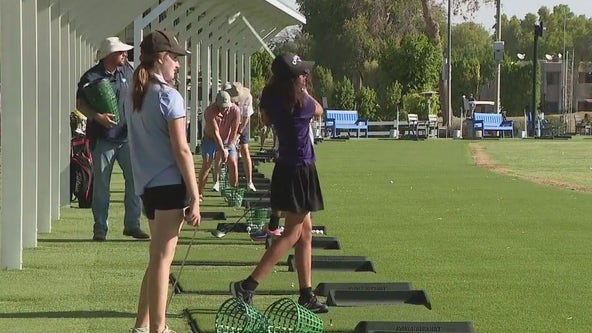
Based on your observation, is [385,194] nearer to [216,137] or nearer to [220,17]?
[216,137]

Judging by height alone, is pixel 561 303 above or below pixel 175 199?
below

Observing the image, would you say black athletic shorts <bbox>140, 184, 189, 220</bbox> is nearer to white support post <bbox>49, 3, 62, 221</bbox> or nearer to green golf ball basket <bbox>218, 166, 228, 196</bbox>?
white support post <bbox>49, 3, 62, 221</bbox>

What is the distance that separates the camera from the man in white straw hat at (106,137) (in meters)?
14.2

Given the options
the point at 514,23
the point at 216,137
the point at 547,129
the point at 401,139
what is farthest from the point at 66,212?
the point at 514,23

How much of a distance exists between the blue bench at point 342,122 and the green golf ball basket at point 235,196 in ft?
131

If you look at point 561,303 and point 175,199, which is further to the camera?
point 561,303

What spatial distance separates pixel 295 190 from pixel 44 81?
5.81 metres

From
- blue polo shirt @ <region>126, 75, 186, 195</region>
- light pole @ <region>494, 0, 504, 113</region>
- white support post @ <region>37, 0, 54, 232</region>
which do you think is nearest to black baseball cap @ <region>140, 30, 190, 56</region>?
blue polo shirt @ <region>126, 75, 186, 195</region>

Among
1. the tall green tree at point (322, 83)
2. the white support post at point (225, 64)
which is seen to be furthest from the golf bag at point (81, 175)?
the tall green tree at point (322, 83)

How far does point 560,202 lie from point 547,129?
46099 millimetres

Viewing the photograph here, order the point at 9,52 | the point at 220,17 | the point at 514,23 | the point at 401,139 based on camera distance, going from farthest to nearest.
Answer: the point at 514,23
the point at 401,139
the point at 220,17
the point at 9,52

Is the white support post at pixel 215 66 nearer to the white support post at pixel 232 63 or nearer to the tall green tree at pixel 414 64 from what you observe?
the white support post at pixel 232 63

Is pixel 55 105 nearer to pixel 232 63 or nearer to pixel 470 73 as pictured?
pixel 232 63

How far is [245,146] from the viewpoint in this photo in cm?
2177
